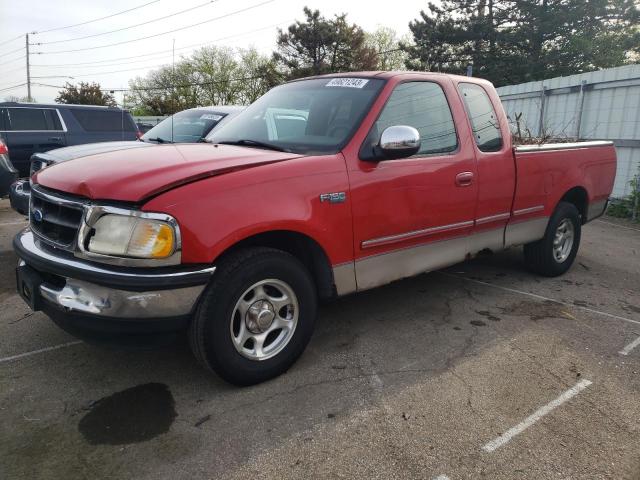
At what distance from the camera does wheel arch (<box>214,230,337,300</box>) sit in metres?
2.97

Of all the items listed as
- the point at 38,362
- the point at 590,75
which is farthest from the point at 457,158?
the point at 590,75

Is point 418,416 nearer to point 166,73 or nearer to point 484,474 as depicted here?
point 484,474

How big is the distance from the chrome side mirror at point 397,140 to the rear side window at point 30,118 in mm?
8935

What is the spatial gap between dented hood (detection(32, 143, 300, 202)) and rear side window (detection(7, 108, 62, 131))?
25.6 feet

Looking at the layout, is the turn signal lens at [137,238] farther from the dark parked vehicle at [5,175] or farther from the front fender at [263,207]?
the dark parked vehicle at [5,175]

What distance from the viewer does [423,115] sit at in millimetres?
3779

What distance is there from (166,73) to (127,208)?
47.6 metres

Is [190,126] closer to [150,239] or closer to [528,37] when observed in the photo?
[150,239]

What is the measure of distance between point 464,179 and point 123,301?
269cm

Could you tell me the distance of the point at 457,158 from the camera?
3881 millimetres

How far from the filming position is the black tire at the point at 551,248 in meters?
5.06

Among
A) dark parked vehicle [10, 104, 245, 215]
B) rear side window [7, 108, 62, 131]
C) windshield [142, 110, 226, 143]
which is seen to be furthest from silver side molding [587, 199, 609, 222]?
rear side window [7, 108, 62, 131]

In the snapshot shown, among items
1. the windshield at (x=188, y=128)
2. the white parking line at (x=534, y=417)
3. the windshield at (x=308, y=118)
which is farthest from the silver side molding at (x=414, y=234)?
the windshield at (x=188, y=128)

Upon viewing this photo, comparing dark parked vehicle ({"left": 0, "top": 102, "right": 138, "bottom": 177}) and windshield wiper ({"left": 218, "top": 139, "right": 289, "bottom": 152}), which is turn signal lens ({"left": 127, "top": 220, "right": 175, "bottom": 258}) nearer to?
windshield wiper ({"left": 218, "top": 139, "right": 289, "bottom": 152})
